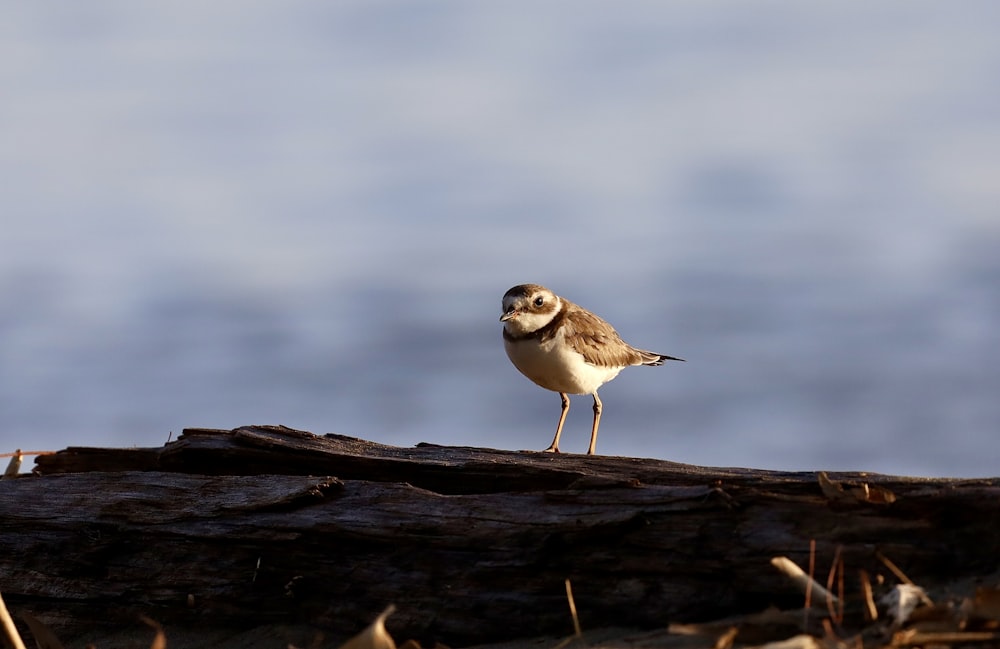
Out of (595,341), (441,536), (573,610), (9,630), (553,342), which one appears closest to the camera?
(9,630)

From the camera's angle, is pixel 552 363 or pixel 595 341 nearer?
pixel 552 363

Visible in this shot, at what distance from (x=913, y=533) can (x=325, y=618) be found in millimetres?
3044

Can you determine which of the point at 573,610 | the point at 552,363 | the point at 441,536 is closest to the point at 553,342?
the point at 552,363

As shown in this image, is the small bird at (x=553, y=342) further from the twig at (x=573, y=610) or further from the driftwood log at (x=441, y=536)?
the twig at (x=573, y=610)

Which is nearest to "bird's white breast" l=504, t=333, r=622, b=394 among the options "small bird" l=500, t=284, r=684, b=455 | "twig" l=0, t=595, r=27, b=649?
"small bird" l=500, t=284, r=684, b=455

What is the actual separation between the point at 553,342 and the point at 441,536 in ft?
15.4

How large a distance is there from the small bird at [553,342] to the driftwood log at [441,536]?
2.87 m

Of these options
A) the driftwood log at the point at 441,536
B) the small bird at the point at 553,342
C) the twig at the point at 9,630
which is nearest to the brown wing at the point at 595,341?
the small bird at the point at 553,342

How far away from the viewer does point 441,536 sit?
6.16 metres

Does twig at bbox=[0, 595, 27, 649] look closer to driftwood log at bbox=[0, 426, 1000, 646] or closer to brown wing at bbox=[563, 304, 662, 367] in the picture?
driftwood log at bbox=[0, 426, 1000, 646]

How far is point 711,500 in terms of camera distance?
5652 millimetres

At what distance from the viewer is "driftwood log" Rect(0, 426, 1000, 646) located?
536 cm

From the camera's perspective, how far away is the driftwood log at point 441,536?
5359mm

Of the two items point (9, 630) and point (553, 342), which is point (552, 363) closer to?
point (553, 342)
